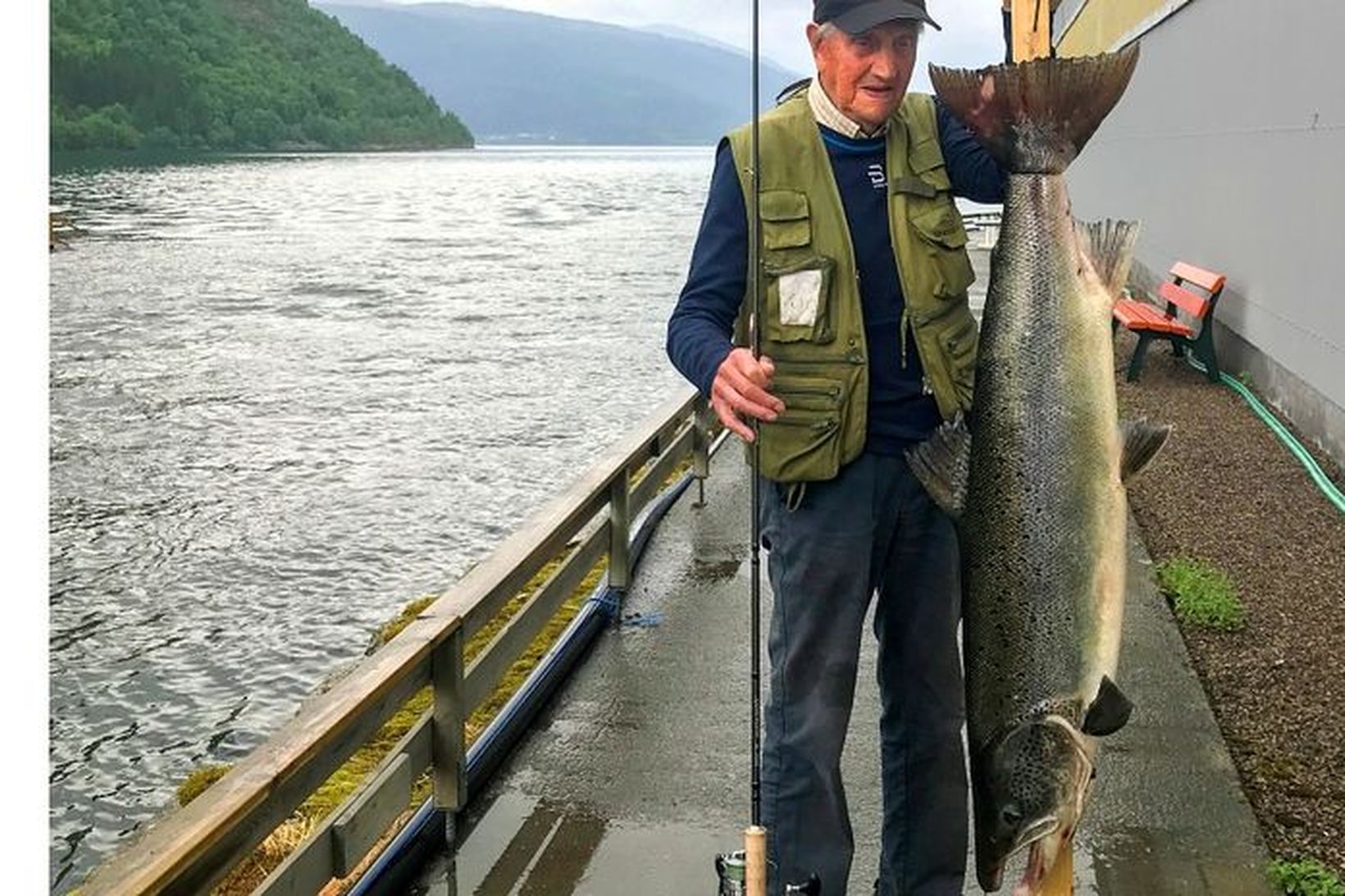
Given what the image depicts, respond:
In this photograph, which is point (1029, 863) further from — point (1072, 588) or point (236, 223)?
point (236, 223)

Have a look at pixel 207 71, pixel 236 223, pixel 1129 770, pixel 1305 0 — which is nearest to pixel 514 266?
pixel 236 223

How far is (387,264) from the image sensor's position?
50.2 meters

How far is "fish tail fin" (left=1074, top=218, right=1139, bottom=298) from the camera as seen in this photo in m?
2.97

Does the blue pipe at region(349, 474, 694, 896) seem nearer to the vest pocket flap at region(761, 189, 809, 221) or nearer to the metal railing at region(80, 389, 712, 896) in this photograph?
the metal railing at region(80, 389, 712, 896)

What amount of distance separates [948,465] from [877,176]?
25.8 inches

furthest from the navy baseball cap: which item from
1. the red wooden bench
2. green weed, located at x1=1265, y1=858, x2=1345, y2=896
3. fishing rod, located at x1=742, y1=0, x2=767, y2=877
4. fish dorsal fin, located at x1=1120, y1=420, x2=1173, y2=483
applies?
the red wooden bench

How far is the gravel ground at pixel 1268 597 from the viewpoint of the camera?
4965 mm

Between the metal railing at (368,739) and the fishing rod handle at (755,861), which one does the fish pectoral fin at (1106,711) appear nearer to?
the fishing rod handle at (755,861)

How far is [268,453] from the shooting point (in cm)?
1856

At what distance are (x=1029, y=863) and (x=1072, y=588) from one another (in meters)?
0.56

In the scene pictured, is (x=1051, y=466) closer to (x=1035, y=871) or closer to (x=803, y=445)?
(x=803, y=445)

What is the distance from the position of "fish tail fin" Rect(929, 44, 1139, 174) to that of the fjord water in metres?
5.84

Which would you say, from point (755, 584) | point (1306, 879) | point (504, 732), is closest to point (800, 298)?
point (755, 584)

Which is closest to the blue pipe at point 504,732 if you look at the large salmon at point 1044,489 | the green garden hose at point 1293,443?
the large salmon at point 1044,489
